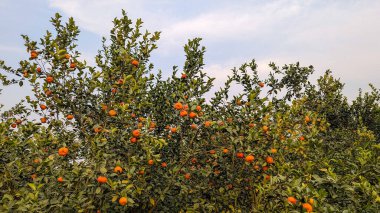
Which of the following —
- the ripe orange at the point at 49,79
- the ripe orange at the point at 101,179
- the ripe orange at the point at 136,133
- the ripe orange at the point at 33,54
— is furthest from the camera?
the ripe orange at the point at 33,54

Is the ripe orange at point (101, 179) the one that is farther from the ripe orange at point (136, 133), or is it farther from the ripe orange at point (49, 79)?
the ripe orange at point (49, 79)

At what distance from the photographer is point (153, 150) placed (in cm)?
474

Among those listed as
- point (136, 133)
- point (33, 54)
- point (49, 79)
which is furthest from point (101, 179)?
point (33, 54)

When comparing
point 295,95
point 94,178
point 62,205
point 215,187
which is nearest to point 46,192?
point 62,205

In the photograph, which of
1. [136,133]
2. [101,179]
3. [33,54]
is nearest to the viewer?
[101,179]

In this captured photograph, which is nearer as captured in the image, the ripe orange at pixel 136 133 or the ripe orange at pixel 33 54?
the ripe orange at pixel 136 133

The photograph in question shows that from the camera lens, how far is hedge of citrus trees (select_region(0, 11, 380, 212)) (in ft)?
13.3

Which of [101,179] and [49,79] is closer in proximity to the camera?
[101,179]

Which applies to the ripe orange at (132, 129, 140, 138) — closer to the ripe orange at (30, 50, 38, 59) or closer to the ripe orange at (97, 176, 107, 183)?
the ripe orange at (97, 176, 107, 183)

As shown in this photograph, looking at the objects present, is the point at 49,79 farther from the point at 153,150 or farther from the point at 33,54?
the point at 153,150

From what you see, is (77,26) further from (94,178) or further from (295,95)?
(295,95)

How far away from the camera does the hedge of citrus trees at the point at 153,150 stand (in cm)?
406

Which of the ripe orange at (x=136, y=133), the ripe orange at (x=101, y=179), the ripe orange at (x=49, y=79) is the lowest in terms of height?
the ripe orange at (x=101, y=179)

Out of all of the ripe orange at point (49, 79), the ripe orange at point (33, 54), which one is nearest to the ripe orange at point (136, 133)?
the ripe orange at point (49, 79)
